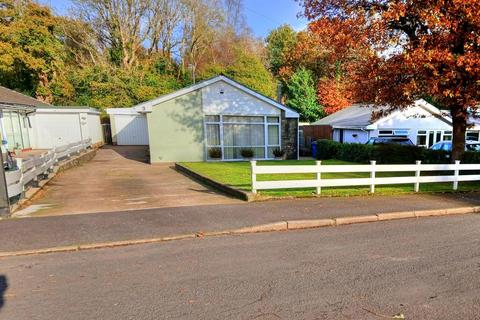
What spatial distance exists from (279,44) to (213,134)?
33.1 meters

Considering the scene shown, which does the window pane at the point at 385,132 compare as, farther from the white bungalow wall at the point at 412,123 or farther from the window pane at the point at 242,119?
the window pane at the point at 242,119

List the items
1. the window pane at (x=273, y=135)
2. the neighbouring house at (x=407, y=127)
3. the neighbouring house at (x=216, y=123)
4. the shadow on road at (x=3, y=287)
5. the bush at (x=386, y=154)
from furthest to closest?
the neighbouring house at (x=407, y=127)
the window pane at (x=273, y=135)
the neighbouring house at (x=216, y=123)
the bush at (x=386, y=154)
the shadow on road at (x=3, y=287)

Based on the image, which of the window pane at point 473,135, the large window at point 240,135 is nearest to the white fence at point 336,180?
the large window at point 240,135

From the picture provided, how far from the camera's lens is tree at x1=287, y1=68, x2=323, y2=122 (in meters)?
38.8

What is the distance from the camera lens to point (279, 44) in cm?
4581

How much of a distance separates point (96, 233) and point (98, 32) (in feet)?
115

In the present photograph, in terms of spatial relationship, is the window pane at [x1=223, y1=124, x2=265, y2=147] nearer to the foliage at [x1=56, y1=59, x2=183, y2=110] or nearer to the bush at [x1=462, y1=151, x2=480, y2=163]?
the bush at [x1=462, y1=151, x2=480, y2=163]

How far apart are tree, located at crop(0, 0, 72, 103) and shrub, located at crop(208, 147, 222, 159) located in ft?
67.1

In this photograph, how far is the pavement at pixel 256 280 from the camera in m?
3.17

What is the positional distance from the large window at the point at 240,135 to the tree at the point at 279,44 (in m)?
28.4

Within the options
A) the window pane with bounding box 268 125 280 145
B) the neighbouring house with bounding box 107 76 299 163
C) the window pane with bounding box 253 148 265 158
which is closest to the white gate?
the neighbouring house with bounding box 107 76 299 163

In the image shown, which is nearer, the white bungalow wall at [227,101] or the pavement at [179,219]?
the pavement at [179,219]

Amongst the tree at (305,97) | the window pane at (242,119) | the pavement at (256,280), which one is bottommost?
the pavement at (256,280)

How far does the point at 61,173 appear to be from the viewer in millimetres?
12805
